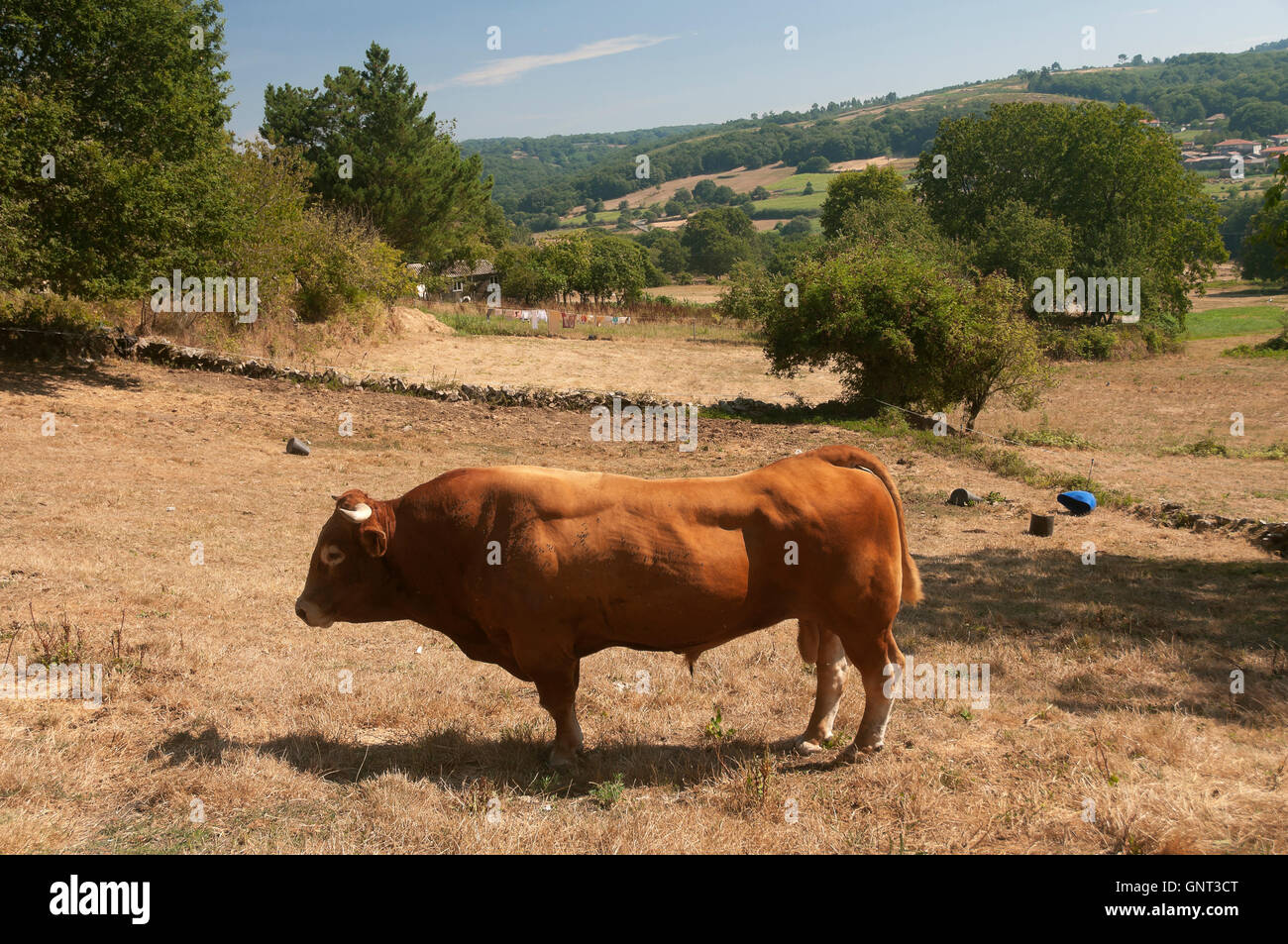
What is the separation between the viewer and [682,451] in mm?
22359

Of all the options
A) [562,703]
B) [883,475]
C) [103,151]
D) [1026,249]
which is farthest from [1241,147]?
[562,703]

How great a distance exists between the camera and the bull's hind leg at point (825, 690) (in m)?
6.29

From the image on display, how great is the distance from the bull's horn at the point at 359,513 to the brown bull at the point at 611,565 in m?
0.01

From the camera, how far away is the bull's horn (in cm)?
574

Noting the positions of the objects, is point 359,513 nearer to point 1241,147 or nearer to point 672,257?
point 672,257

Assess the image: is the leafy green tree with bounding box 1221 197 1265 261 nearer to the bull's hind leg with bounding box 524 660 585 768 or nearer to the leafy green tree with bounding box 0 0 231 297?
the leafy green tree with bounding box 0 0 231 297

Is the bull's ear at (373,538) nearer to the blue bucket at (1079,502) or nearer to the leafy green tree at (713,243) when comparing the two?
the blue bucket at (1079,502)

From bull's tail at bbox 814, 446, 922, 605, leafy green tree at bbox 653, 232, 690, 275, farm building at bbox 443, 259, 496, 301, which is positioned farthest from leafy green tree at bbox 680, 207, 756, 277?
bull's tail at bbox 814, 446, 922, 605

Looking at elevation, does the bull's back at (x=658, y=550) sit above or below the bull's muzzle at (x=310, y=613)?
above

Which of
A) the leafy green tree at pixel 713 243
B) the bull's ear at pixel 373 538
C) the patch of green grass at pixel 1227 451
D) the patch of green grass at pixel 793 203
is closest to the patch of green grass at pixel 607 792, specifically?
the bull's ear at pixel 373 538

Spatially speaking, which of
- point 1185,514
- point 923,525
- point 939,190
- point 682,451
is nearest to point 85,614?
point 923,525

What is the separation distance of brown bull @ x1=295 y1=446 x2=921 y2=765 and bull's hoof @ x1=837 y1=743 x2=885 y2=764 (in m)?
0.02

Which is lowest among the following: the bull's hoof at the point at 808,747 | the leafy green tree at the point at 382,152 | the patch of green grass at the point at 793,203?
the bull's hoof at the point at 808,747
